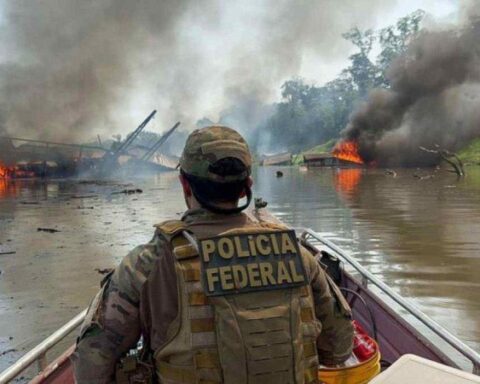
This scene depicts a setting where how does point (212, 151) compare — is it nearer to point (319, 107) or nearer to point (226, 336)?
point (226, 336)

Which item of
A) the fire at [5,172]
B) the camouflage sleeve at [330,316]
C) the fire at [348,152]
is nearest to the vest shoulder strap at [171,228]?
the camouflage sleeve at [330,316]

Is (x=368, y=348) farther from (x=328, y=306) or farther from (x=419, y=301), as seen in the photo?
(x=419, y=301)

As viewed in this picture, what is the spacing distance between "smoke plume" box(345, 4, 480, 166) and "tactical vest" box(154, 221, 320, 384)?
165ft

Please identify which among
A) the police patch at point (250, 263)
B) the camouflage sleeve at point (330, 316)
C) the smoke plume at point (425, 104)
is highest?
the smoke plume at point (425, 104)

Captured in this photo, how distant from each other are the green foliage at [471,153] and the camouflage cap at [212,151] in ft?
158

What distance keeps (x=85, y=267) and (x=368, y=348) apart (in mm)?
8632

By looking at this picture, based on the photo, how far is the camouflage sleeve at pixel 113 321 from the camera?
6.02ft

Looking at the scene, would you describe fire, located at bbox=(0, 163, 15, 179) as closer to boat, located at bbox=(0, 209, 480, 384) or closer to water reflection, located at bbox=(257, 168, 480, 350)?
water reflection, located at bbox=(257, 168, 480, 350)

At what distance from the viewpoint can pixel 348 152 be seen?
194 feet

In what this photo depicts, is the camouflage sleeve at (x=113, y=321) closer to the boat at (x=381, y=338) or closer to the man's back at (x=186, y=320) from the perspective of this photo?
the man's back at (x=186, y=320)

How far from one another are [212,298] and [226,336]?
139mm

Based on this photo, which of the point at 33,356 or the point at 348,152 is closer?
the point at 33,356

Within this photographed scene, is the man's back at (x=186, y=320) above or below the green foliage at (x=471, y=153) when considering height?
below

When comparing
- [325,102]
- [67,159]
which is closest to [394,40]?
[325,102]
